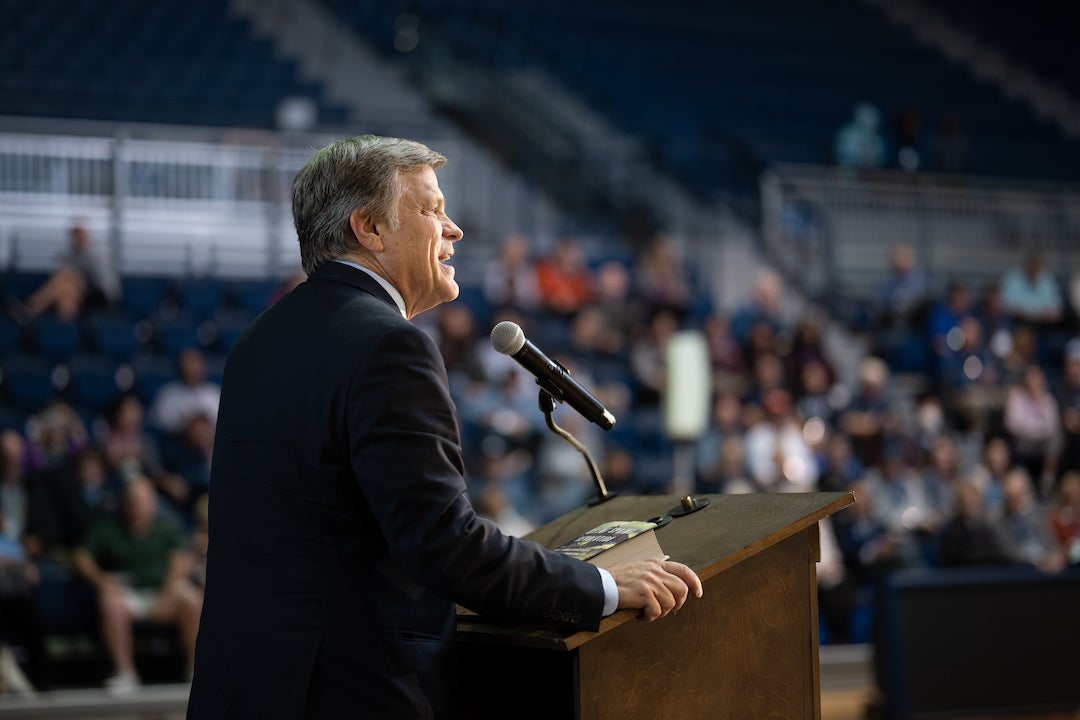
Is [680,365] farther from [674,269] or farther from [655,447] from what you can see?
[674,269]

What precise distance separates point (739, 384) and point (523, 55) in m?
5.09

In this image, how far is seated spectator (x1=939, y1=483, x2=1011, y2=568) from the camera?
7445 mm

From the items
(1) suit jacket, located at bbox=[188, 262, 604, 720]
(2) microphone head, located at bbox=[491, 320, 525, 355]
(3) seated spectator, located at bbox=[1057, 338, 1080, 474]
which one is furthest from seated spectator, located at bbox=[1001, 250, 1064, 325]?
(1) suit jacket, located at bbox=[188, 262, 604, 720]

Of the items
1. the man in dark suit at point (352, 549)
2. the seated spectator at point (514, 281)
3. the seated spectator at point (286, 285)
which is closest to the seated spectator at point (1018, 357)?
the seated spectator at point (514, 281)

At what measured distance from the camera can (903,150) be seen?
1241 cm

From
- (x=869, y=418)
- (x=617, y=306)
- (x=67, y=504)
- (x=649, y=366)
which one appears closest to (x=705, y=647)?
(x=67, y=504)

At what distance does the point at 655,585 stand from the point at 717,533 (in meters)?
0.22

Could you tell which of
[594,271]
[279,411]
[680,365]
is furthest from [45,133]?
[279,411]

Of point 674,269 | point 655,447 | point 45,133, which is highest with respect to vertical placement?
point 45,133

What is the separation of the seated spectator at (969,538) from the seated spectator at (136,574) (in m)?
4.43

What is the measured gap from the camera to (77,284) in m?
7.62

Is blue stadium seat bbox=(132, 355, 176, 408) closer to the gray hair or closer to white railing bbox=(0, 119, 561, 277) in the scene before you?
white railing bbox=(0, 119, 561, 277)

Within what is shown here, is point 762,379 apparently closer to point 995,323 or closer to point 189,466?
point 995,323

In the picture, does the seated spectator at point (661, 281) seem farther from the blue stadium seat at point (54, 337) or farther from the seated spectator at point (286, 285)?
the blue stadium seat at point (54, 337)
